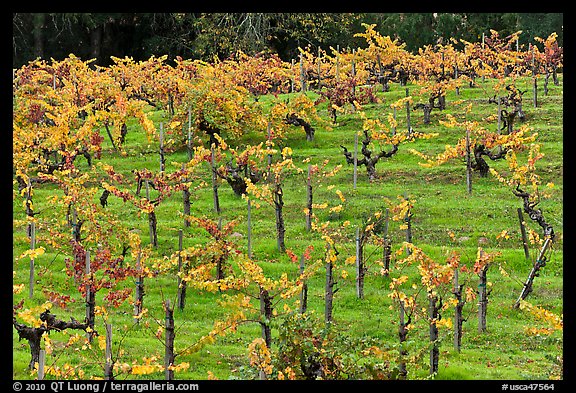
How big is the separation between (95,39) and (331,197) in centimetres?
2923

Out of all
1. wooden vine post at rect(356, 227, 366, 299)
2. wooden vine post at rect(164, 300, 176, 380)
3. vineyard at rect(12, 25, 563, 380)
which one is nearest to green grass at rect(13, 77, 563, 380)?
vineyard at rect(12, 25, 563, 380)

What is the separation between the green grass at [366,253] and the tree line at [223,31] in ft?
49.1

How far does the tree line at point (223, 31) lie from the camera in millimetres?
48531

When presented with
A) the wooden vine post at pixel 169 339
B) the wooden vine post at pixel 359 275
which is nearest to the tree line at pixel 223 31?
the wooden vine post at pixel 359 275

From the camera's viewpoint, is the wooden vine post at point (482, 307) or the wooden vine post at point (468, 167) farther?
the wooden vine post at point (468, 167)

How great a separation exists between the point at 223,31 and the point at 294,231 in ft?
86.1

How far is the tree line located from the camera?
48531 mm

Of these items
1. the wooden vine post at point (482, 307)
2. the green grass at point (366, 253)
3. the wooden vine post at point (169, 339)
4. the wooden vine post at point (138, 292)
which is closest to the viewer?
the wooden vine post at point (169, 339)

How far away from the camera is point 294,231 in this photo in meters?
24.5

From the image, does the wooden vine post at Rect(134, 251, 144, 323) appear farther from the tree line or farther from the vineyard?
the tree line

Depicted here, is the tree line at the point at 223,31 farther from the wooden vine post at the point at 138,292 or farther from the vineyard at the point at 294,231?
→ the wooden vine post at the point at 138,292

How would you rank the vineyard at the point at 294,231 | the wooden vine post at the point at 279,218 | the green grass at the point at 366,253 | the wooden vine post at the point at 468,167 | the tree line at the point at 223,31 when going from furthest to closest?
the tree line at the point at 223,31, the wooden vine post at the point at 468,167, the wooden vine post at the point at 279,218, the green grass at the point at 366,253, the vineyard at the point at 294,231

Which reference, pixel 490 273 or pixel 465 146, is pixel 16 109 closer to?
pixel 465 146

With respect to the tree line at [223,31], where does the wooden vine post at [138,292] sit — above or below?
below
